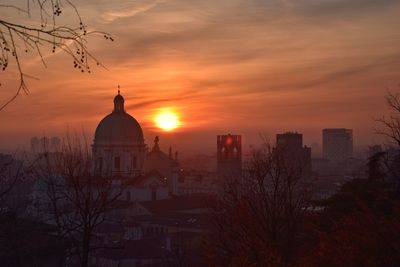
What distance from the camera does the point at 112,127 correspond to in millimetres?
57531

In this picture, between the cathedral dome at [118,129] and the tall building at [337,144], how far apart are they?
116 metres

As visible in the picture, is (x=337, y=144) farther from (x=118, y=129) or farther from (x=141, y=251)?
(x=141, y=251)

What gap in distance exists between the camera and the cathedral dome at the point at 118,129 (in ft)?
187

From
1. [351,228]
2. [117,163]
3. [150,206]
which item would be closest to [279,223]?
[351,228]

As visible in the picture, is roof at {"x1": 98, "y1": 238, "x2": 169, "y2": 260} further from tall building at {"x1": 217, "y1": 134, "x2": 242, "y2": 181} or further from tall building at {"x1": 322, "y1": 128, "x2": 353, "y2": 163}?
tall building at {"x1": 322, "y1": 128, "x2": 353, "y2": 163}

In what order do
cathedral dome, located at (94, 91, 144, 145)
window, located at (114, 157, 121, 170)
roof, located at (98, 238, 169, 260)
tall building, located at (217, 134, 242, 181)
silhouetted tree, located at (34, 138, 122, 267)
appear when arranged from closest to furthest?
silhouetted tree, located at (34, 138, 122, 267)
roof, located at (98, 238, 169, 260)
cathedral dome, located at (94, 91, 144, 145)
window, located at (114, 157, 121, 170)
tall building, located at (217, 134, 242, 181)

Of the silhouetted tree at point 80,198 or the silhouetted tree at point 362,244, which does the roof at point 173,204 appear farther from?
the silhouetted tree at point 362,244

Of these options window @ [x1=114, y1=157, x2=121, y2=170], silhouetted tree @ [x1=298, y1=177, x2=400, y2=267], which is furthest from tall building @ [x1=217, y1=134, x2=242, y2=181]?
silhouetted tree @ [x1=298, y1=177, x2=400, y2=267]

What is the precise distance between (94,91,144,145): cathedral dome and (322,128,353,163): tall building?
11624 cm

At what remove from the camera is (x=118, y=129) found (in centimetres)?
5747

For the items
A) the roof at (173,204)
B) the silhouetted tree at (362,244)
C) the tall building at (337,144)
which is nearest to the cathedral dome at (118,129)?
the roof at (173,204)

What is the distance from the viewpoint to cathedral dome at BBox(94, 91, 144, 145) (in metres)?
57.1

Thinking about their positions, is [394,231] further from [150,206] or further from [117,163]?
[117,163]

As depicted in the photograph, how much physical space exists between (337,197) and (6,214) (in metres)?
8.29
